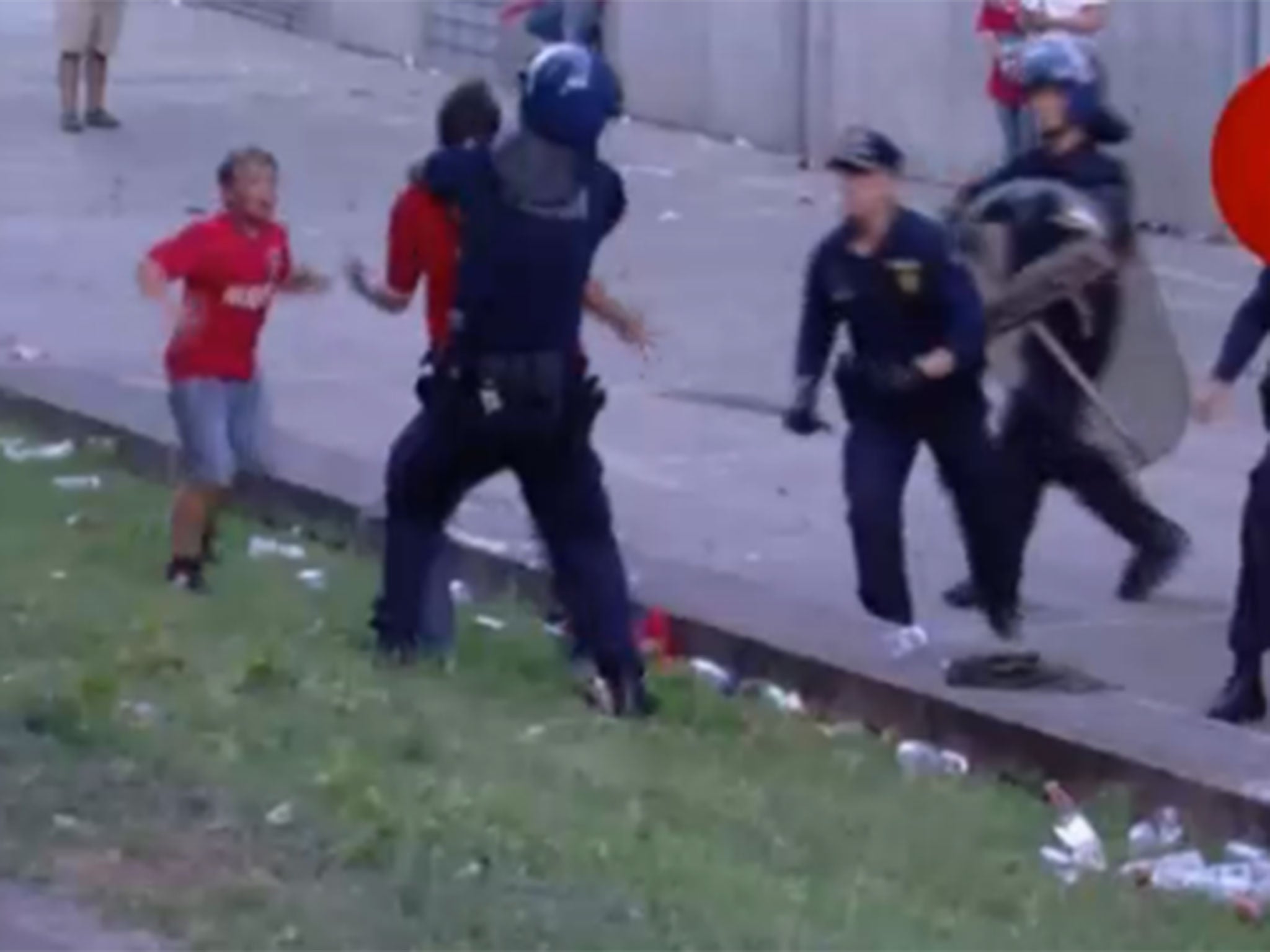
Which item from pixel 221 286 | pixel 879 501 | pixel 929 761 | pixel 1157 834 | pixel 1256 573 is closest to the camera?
pixel 1157 834

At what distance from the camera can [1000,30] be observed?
724 inches

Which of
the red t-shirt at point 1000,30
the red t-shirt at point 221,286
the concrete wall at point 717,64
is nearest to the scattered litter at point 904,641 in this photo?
the red t-shirt at point 221,286

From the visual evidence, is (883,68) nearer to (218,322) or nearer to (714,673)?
(218,322)

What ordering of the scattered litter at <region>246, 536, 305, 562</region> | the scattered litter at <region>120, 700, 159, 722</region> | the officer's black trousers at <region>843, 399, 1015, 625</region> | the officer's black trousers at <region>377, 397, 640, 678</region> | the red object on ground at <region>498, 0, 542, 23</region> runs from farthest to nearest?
the red object on ground at <region>498, 0, 542, 23</region> < the scattered litter at <region>246, 536, 305, 562</region> < the officer's black trousers at <region>843, 399, 1015, 625</region> < the officer's black trousers at <region>377, 397, 640, 678</region> < the scattered litter at <region>120, 700, 159, 722</region>

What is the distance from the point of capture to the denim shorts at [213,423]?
10734mm

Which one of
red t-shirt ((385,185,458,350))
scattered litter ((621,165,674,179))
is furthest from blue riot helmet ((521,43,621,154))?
scattered litter ((621,165,674,179))

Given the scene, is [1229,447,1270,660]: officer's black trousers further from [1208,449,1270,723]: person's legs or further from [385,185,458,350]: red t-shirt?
[385,185,458,350]: red t-shirt

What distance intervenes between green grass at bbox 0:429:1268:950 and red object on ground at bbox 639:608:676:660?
0.89 feet

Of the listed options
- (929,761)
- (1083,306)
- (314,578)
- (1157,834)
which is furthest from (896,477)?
(1157,834)

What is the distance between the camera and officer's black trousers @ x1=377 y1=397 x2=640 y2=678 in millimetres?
9312

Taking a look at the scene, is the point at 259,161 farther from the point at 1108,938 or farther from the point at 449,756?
the point at 1108,938

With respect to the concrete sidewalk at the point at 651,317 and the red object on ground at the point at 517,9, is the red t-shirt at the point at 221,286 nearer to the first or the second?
the concrete sidewalk at the point at 651,317

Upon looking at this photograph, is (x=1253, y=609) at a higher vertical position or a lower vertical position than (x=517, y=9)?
higher

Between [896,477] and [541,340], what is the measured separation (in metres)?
1.43
